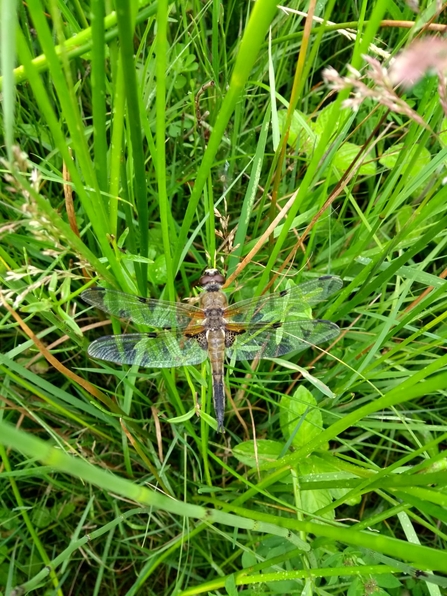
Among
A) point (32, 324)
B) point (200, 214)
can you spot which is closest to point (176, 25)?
point (200, 214)

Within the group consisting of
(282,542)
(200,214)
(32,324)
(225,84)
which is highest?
(225,84)

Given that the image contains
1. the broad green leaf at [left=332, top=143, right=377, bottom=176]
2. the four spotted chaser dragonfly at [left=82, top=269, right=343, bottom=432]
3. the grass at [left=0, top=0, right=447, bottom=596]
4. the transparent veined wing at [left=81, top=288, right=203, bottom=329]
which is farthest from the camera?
the broad green leaf at [left=332, top=143, right=377, bottom=176]

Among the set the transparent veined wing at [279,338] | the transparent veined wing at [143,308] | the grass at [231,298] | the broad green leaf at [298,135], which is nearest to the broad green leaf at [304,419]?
the grass at [231,298]

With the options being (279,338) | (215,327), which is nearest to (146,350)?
(215,327)

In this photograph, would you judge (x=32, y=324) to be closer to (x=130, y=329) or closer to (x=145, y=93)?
(x=130, y=329)

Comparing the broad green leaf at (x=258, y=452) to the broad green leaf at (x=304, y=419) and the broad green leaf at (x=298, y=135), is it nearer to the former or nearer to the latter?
the broad green leaf at (x=304, y=419)

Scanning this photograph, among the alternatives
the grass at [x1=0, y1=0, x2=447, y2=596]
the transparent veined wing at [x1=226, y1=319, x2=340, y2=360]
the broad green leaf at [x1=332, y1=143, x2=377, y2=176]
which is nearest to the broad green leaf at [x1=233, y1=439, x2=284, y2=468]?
the grass at [x1=0, y1=0, x2=447, y2=596]

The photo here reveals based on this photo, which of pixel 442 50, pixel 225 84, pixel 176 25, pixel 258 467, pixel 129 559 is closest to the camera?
pixel 442 50

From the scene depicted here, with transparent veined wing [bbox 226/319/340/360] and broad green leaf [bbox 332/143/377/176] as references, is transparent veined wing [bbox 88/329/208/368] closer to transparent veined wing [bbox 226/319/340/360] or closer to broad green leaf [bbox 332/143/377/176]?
transparent veined wing [bbox 226/319/340/360]
